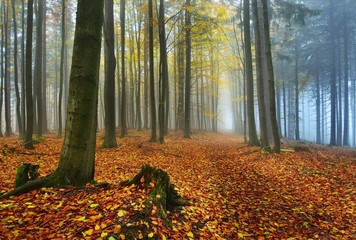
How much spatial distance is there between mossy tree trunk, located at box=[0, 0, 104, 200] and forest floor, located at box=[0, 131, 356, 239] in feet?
0.98

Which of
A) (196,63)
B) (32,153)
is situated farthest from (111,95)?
(196,63)

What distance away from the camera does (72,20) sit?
75.8 feet

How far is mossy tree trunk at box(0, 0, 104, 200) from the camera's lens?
164 inches

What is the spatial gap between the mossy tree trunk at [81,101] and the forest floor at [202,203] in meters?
0.30

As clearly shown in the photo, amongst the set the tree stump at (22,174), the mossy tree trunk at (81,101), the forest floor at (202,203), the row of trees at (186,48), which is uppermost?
the row of trees at (186,48)

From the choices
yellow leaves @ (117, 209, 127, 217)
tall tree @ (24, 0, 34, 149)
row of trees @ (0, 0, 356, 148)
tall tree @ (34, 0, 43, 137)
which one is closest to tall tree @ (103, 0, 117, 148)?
row of trees @ (0, 0, 356, 148)

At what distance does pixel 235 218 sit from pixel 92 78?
159 inches

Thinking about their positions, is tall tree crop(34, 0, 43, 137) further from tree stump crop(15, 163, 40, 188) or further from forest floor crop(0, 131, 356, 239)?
tree stump crop(15, 163, 40, 188)

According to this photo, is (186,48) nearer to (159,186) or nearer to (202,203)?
(202,203)

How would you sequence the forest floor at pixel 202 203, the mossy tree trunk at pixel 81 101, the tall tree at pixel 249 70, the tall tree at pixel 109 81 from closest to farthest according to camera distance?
the forest floor at pixel 202 203
the mossy tree trunk at pixel 81 101
the tall tree at pixel 109 81
the tall tree at pixel 249 70

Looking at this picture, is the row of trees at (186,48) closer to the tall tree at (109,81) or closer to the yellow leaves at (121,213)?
the tall tree at (109,81)

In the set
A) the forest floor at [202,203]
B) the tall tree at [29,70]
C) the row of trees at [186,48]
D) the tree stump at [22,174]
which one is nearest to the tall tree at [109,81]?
the row of trees at [186,48]

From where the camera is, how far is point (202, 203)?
516cm

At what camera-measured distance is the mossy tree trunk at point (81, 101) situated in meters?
4.18
